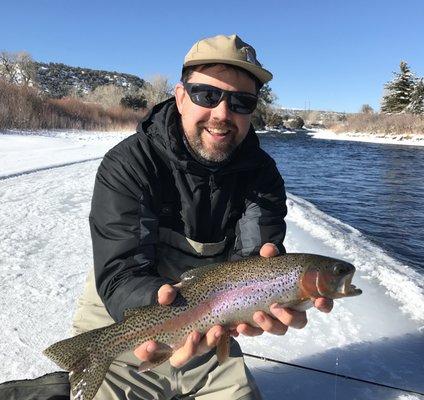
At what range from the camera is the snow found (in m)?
2.65

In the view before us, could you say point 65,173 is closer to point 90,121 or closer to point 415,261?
point 415,261

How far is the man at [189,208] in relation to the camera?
83.5 inches

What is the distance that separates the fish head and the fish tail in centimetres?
92

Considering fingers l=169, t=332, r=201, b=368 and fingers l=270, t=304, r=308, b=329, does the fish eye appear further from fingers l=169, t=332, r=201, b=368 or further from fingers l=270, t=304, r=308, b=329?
fingers l=169, t=332, r=201, b=368

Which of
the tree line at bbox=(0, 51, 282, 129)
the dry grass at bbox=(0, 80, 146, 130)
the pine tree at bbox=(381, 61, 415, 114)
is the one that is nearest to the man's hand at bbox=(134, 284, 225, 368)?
the tree line at bbox=(0, 51, 282, 129)

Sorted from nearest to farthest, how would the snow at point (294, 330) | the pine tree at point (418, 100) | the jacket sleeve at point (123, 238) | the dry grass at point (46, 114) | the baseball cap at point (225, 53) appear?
1. the jacket sleeve at point (123, 238)
2. the baseball cap at point (225, 53)
3. the snow at point (294, 330)
4. the dry grass at point (46, 114)
5. the pine tree at point (418, 100)

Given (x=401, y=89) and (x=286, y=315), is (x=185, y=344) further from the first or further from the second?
(x=401, y=89)

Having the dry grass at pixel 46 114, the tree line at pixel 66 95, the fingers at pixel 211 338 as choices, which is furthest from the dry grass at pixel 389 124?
the fingers at pixel 211 338

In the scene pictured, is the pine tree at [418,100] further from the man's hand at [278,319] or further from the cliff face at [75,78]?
the man's hand at [278,319]

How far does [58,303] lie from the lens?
338cm

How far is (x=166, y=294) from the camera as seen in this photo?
190 cm

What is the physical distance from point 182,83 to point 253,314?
1.33 meters

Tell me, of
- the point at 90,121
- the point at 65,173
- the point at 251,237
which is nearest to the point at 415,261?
the point at 251,237

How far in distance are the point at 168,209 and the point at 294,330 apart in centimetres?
155
